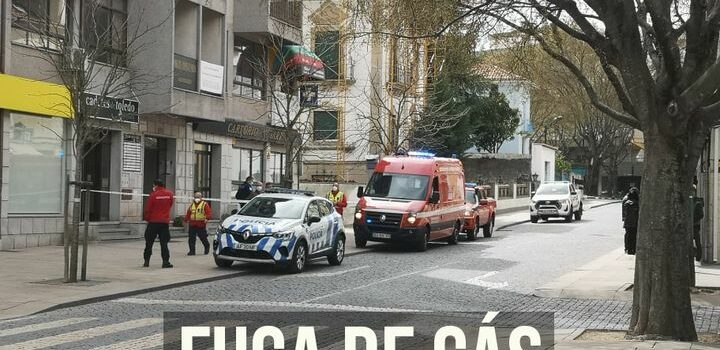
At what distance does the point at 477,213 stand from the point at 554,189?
565 inches

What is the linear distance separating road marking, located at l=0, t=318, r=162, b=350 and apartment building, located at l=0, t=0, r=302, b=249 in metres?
6.27

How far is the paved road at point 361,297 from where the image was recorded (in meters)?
11.0

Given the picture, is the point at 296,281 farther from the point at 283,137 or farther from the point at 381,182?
the point at 283,137

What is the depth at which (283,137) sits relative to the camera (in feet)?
115

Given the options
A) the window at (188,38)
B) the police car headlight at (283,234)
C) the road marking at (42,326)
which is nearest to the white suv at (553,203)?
the window at (188,38)

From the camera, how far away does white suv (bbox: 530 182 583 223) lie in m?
43.7

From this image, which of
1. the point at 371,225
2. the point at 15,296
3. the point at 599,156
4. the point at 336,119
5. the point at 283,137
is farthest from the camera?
the point at 599,156

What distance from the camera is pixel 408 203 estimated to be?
2528 cm

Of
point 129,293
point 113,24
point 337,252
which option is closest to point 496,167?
point 113,24

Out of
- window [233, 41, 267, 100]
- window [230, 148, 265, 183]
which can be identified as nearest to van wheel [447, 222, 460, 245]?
window [230, 148, 265, 183]

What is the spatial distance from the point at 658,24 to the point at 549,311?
5.03 m

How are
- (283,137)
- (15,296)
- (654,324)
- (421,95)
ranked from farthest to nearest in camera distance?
1. (421,95)
2. (283,137)
3. (15,296)
4. (654,324)

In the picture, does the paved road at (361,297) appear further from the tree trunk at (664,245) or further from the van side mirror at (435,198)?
the tree trunk at (664,245)

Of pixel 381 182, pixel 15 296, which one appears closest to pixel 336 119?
pixel 381 182
